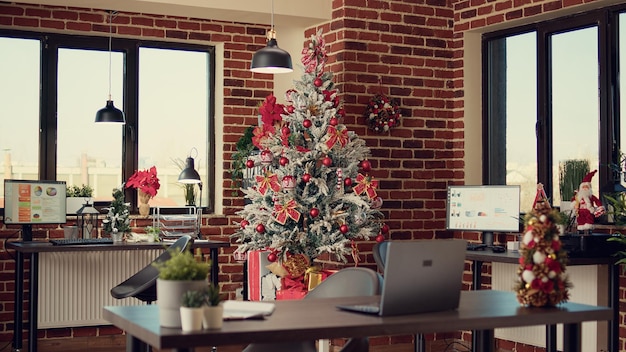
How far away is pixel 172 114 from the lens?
26.0 ft

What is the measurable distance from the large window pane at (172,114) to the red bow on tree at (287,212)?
2019 millimetres

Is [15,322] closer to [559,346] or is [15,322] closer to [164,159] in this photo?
[164,159]

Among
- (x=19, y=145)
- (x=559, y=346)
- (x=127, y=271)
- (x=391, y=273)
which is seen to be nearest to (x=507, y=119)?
(x=559, y=346)

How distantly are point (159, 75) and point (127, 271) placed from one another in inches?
66.1

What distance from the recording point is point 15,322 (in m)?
6.47

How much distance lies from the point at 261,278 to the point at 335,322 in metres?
3.32

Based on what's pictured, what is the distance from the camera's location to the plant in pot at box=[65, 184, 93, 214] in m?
7.05

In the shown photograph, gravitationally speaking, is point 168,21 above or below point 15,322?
above

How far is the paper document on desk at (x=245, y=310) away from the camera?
9.62 ft

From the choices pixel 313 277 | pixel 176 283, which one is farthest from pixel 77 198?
pixel 176 283

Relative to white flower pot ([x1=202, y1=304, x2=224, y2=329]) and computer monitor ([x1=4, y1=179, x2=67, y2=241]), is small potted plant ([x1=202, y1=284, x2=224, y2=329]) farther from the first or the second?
computer monitor ([x1=4, y1=179, x2=67, y2=241])

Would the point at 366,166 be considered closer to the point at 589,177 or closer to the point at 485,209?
the point at 485,209

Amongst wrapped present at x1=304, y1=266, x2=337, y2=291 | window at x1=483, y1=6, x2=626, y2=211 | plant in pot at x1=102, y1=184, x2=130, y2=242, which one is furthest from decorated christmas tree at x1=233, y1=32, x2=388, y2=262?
window at x1=483, y1=6, x2=626, y2=211

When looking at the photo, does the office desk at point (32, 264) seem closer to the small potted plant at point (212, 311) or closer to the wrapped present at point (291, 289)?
the wrapped present at point (291, 289)
